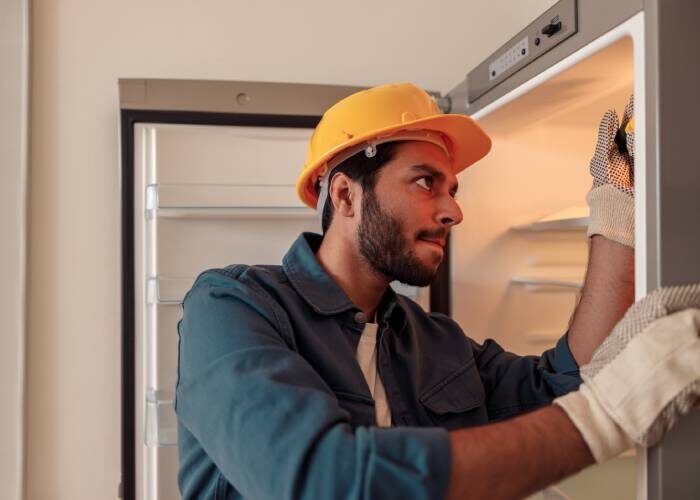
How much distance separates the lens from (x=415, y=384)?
121 cm

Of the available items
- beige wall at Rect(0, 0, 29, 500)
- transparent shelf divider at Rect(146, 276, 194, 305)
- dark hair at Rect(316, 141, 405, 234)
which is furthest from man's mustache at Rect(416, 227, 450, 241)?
beige wall at Rect(0, 0, 29, 500)

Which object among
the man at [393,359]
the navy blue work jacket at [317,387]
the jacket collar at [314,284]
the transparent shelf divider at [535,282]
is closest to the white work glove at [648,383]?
the man at [393,359]

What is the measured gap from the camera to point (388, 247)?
3.94 ft

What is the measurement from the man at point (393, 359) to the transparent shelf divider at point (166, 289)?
17.0 inches

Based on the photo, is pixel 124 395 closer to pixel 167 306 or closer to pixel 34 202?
pixel 167 306

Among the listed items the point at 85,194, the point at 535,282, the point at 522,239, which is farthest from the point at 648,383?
the point at 85,194

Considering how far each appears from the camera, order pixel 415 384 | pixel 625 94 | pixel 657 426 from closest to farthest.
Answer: pixel 657 426
pixel 415 384
pixel 625 94

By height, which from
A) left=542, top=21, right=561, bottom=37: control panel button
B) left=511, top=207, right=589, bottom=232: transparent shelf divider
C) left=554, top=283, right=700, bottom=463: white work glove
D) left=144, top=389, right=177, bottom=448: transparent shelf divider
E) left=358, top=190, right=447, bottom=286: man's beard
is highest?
left=542, top=21, right=561, bottom=37: control panel button

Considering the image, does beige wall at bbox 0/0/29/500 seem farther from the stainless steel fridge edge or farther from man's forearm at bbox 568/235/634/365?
the stainless steel fridge edge

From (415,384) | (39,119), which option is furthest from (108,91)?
(415,384)

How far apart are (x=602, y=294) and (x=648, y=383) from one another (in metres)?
0.32

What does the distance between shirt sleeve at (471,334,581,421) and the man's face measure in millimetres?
275

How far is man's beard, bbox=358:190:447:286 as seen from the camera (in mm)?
1194

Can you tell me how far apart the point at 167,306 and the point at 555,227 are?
93 centimetres
